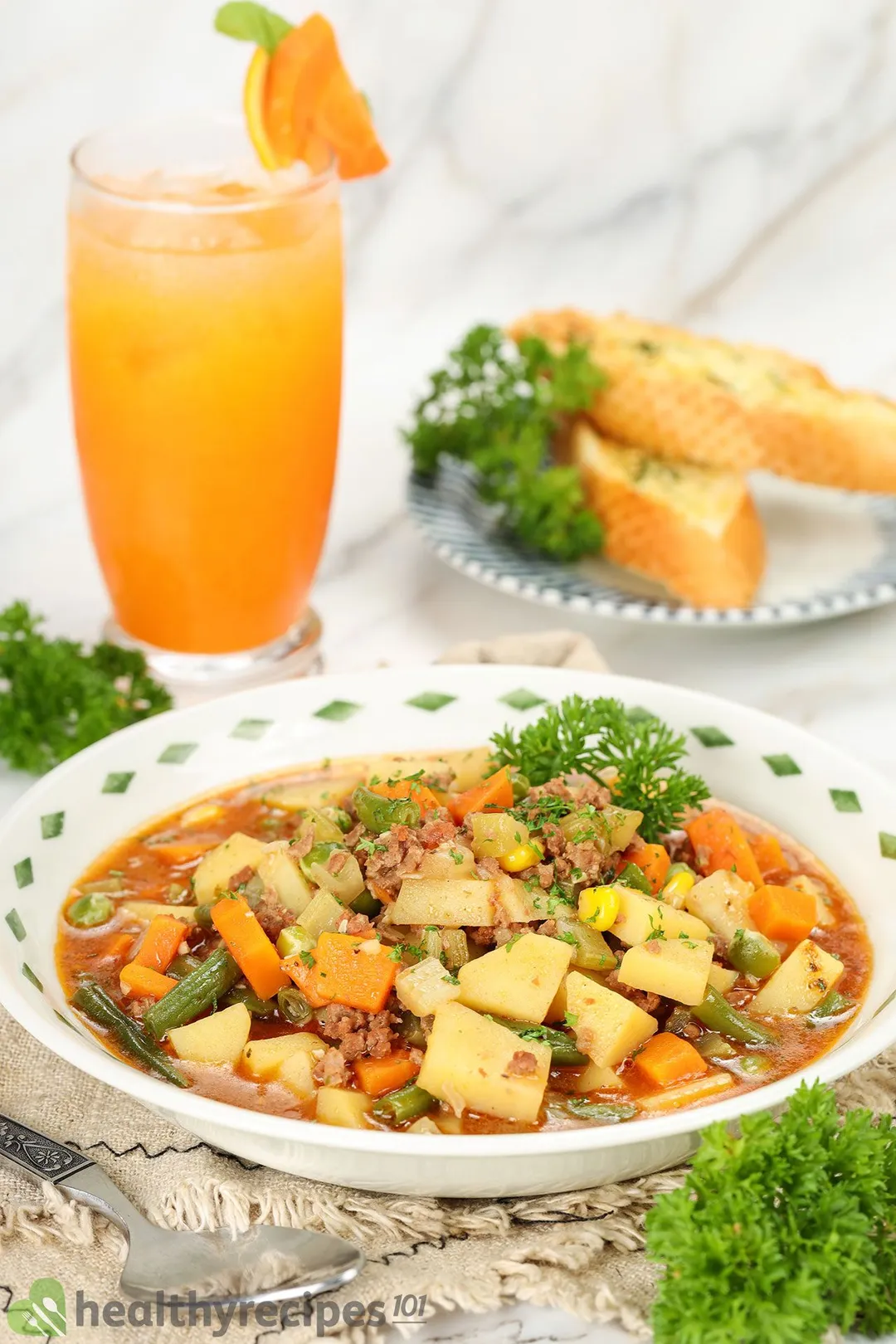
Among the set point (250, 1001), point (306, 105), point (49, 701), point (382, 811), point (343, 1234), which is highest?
point (306, 105)

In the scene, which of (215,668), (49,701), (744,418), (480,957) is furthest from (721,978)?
(744,418)

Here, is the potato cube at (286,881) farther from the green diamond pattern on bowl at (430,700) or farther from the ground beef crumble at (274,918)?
the green diamond pattern on bowl at (430,700)

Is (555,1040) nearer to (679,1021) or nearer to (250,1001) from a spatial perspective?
(679,1021)

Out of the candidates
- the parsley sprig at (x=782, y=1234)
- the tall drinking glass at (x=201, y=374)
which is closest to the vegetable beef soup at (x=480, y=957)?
the parsley sprig at (x=782, y=1234)

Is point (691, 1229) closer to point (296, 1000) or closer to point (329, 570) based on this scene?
point (296, 1000)

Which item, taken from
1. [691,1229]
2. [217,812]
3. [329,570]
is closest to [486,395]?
[329,570]

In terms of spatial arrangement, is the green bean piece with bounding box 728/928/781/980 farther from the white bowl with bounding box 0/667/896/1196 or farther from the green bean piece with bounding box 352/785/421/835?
the green bean piece with bounding box 352/785/421/835
